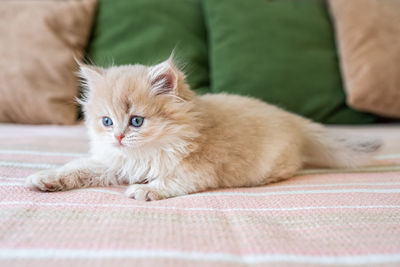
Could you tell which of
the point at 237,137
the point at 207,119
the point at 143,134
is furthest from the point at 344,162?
the point at 143,134

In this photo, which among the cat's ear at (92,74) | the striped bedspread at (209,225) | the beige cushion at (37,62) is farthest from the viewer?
the beige cushion at (37,62)

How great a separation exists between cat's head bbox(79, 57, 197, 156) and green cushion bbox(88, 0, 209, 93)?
80 cm

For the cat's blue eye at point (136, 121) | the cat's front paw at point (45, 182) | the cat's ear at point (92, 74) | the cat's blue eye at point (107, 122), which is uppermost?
the cat's ear at point (92, 74)

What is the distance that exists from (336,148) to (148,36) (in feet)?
4.11

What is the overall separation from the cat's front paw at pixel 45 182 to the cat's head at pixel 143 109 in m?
0.20

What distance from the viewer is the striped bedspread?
0.63 meters

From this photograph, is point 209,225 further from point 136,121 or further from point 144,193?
point 136,121

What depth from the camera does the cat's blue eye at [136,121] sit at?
108 cm

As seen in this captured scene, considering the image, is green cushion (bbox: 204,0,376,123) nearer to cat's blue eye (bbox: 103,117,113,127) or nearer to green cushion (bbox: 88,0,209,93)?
green cushion (bbox: 88,0,209,93)

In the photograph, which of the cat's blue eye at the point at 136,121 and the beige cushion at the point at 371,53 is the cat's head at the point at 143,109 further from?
the beige cushion at the point at 371,53

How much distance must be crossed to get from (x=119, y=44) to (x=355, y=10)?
1432mm

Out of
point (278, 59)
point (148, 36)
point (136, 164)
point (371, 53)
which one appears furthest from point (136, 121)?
point (371, 53)

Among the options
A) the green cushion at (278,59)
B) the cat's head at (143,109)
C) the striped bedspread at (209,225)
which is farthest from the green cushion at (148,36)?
the striped bedspread at (209,225)

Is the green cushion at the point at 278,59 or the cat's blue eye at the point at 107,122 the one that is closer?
the cat's blue eye at the point at 107,122
